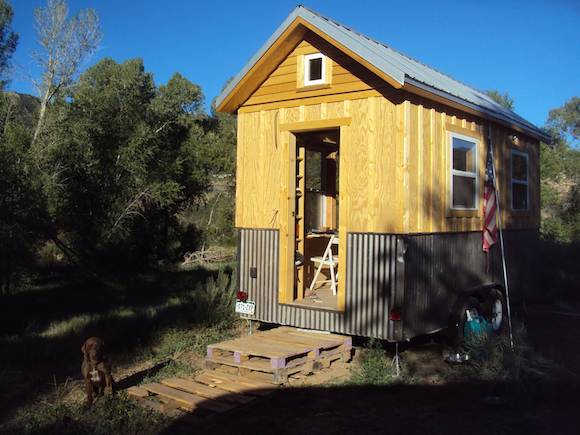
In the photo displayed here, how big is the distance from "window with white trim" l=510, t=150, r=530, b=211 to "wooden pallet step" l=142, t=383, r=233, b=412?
6.67 metres

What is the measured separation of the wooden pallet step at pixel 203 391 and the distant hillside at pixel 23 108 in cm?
831

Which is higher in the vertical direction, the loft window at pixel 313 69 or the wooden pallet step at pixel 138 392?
the loft window at pixel 313 69

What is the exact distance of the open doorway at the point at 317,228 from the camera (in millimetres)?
8195

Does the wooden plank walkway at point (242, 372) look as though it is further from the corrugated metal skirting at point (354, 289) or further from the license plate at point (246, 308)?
the license plate at point (246, 308)

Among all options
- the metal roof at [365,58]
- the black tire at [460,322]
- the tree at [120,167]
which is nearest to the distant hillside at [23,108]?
the tree at [120,167]

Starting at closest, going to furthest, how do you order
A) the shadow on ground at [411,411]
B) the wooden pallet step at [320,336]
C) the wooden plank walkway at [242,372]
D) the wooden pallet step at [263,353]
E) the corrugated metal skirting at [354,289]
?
the shadow on ground at [411,411]
the wooden plank walkway at [242,372]
the wooden pallet step at [263,353]
the corrugated metal skirting at [354,289]
the wooden pallet step at [320,336]

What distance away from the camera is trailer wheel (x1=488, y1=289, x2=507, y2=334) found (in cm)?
852

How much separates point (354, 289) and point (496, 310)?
3023 mm

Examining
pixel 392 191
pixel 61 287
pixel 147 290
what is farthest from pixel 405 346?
pixel 61 287

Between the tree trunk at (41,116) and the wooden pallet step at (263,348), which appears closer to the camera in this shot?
the wooden pallet step at (263,348)

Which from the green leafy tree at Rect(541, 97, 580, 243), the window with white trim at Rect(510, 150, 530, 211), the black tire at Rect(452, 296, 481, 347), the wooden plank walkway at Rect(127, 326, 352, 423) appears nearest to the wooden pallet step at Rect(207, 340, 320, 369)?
the wooden plank walkway at Rect(127, 326, 352, 423)

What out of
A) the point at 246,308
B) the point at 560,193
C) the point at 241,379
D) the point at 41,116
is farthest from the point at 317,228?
the point at 560,193

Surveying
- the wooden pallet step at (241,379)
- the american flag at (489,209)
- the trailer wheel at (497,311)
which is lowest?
the wooden pallet step at (241,379)

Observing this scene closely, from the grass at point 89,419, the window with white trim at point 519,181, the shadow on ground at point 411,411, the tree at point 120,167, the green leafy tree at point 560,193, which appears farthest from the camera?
the green leafy tree at point 560,193
